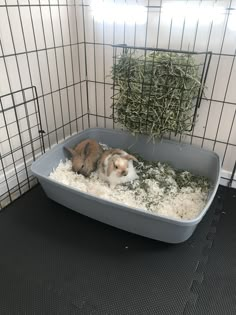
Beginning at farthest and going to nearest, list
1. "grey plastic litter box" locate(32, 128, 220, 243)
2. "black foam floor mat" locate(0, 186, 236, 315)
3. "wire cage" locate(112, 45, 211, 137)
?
"wire cage" locate(112, 45, 211, 137) < "grey plastic litter box" locate(32, 128, 220, 243) < "black foam floor mat" locate(0, 186, 236, 315)

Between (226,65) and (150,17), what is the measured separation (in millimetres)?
581

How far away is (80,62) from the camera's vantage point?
87.5 inches

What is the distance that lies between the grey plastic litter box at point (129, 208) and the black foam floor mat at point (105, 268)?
0.32ft

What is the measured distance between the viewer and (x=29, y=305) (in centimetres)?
127

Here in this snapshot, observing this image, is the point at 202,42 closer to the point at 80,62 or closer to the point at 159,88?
the point at 159,88

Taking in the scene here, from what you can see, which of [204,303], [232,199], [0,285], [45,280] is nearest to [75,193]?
[45,280]

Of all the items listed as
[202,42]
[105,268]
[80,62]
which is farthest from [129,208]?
[80,62]

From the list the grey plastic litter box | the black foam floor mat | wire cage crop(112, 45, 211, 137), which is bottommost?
the black foam floor mat

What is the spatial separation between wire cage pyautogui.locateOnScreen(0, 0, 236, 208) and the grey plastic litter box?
0.15m

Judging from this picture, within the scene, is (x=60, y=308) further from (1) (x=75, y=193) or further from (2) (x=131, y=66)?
(2) (x=131, y=66)

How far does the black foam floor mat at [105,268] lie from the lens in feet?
4.23

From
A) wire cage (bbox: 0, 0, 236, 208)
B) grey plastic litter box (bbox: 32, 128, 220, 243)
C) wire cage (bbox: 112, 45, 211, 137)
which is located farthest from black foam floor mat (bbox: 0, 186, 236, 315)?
wire cage (bbox: 112, 45, 211, 137)

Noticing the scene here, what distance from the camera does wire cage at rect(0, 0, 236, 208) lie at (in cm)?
169

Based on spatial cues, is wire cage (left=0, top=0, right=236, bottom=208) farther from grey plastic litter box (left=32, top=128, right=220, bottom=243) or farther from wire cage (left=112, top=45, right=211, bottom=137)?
grey plastic litter box (left=32, top=128, right=220, bottom=243)
